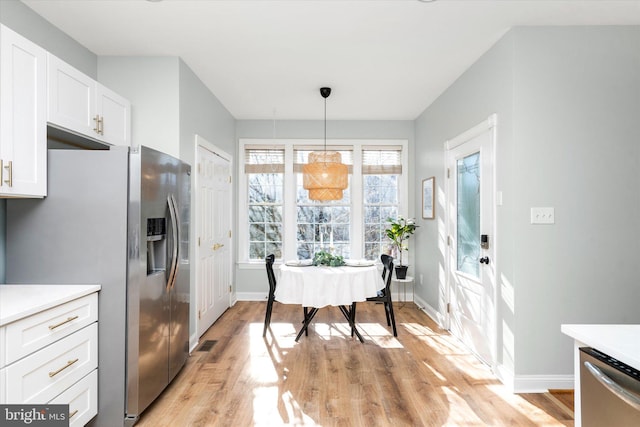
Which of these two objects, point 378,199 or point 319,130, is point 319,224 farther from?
point 319,130

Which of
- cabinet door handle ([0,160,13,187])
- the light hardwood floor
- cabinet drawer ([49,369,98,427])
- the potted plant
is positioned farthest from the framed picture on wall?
cabinet door handle ([0,160,13,187])

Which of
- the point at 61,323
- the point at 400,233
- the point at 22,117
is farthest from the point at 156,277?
the point at 400,233

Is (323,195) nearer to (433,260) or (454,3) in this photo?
(433,260)

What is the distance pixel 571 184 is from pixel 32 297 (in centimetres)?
353

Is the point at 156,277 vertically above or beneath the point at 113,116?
beneath

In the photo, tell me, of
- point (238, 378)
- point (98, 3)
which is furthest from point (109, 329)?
point (98, 3)

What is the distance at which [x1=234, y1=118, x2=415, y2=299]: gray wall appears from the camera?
5.59 metres

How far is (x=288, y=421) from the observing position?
2.30 m

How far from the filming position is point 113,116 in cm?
294

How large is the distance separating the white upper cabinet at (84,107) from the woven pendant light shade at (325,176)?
5.83 ft

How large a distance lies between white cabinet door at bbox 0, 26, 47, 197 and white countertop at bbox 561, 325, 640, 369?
2732 millimetres

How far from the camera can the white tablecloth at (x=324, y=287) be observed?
352 cm

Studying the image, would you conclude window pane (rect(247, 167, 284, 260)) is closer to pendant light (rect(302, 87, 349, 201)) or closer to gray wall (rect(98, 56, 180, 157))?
pendant light (rect(302, 87, 349, 201))

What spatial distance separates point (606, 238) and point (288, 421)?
8.59ft
